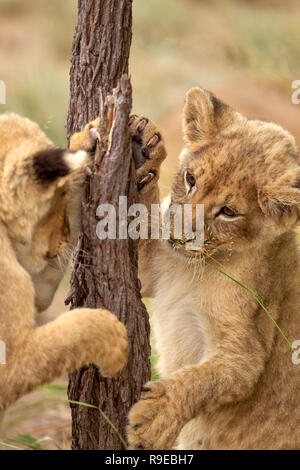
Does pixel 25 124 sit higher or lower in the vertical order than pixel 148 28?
lower

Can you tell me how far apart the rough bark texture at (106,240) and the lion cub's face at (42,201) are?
5.0 inches

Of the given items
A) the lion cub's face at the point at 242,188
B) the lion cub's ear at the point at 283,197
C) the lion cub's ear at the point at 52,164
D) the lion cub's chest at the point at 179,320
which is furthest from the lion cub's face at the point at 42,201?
the lion cub's ear at the point at 283,197

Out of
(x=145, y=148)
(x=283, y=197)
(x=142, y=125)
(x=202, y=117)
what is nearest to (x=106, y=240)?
(x=145, y=148)

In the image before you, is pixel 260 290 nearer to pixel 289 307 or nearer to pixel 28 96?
pixel 289 307

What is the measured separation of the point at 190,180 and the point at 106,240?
0.90 m

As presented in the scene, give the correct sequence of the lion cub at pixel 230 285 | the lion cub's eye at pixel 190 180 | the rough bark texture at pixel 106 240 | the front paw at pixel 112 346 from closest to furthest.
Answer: the front paw at pixel 112 346 < the rough bark texture at pixel 106 240 < the lion cub at pixel 230 285 < the lion cub's eye at pixel 190 180

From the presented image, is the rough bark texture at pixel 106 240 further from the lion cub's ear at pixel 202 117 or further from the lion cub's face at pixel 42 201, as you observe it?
the lion cub's ear at pixel 202 117

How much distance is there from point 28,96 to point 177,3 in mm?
12070

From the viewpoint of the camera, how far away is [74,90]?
4176 millimetres

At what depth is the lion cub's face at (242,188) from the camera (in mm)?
4250

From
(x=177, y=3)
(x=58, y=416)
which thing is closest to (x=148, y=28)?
(x=177, y=3)

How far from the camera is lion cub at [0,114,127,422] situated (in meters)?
3.38

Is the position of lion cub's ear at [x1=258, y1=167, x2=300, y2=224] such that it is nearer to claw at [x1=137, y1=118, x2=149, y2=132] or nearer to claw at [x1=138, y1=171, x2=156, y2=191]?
claw at [x1=138, y1=171, x2=156, y2=191]

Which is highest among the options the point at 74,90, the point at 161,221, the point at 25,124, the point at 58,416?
the point at 74,90
